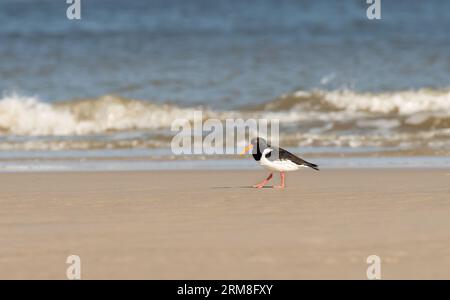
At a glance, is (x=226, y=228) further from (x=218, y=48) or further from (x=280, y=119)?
(x=218, y=48)

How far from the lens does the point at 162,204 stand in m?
7.64

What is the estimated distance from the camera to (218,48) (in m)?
25.8

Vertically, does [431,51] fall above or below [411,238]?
above

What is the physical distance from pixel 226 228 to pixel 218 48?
64.5 feet

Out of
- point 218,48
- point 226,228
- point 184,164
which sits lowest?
point 226,228

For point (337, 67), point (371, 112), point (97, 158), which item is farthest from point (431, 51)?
point (97, 158)

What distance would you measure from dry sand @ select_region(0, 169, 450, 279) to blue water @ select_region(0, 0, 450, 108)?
9.67m

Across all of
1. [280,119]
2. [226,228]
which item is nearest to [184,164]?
[280,119]

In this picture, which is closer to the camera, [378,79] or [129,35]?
[378,79]

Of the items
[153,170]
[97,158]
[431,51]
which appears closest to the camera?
[153,170]

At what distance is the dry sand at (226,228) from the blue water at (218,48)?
9667 mm
